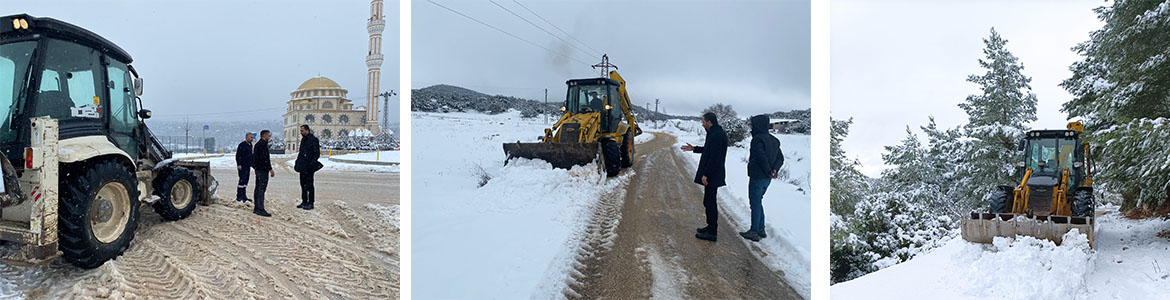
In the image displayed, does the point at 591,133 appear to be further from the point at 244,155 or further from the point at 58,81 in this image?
the point at 244,155

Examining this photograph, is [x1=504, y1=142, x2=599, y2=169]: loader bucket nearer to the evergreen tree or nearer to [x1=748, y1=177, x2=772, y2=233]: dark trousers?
[x1=748, y1=177, x2=772, y2=233]: dark trousers

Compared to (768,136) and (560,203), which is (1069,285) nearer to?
(768,136)

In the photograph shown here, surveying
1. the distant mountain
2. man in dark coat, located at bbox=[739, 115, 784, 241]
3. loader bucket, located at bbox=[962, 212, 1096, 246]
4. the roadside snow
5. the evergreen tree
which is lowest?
loader bucket, located at bbox=[962, 212, 1096, 246]

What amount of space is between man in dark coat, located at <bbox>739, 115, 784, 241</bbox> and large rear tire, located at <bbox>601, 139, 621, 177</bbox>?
1046 millimetres

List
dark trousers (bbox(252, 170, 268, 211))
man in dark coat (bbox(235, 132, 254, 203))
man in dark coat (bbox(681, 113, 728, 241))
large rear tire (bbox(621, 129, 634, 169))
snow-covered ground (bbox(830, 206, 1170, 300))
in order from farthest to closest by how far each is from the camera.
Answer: man in dark coat (bbox(235, 132, 254, 203))
dark trousers (bbox(252, 170, 268, 211))
snow-covered ground (bbox(830, 206, 1170, 300))
large rear tire (bbox(621, 129, 634, 169))
man in dark coat (bbox(681, 113, 728, 241))

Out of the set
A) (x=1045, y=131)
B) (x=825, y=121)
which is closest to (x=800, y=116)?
(x=825, y=121)

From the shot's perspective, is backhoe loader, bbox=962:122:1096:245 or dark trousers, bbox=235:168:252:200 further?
backhoe loader, bbox=962:122:1096:245

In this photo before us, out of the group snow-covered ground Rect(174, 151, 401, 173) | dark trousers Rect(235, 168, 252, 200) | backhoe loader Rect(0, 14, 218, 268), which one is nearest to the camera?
backhoe loader Rect(0, 14, 218, 268)

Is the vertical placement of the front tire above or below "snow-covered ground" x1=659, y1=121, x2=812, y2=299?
below

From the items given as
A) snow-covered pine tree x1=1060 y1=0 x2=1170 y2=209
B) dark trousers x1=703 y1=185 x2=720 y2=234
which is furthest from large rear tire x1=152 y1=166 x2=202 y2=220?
snow-covered pine tree x1=1060 y1=0 x2=1170 y2=209

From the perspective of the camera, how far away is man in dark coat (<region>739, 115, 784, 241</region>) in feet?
7.52

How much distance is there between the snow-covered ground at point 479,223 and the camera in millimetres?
1723

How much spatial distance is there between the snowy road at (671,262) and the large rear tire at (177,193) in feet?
11.6

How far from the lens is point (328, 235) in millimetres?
3750
